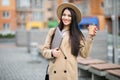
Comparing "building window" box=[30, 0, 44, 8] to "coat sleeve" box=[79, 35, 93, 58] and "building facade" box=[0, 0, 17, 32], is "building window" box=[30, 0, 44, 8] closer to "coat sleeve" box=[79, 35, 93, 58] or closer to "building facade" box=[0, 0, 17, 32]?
"building facade" box=[0, 0, 17, 32]

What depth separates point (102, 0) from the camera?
4766 centimetres

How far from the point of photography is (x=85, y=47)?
16.0 ft

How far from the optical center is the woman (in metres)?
4.84

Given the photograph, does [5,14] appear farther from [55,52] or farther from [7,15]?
[55,52]

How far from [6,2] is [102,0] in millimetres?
17845

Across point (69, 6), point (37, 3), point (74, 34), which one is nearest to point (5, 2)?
point (37, 3)

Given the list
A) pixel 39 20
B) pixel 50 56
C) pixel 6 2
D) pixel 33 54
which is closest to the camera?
pixel 50 56

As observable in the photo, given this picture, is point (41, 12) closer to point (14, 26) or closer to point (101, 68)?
point (14, 26)

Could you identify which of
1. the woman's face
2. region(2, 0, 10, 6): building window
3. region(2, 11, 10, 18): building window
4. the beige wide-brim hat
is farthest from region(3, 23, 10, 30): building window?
the woman's face

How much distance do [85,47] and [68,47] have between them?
22 cm

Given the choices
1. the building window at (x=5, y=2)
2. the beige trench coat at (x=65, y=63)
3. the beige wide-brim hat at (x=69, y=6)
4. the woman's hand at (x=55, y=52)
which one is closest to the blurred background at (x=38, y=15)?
the building window at (x=5, y=2)

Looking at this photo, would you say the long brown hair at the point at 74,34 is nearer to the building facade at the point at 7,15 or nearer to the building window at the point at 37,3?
the building facade at the point at 7,15

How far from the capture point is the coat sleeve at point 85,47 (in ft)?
15.7

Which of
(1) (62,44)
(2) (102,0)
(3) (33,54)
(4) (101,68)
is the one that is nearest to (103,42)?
(3) (33,54)
